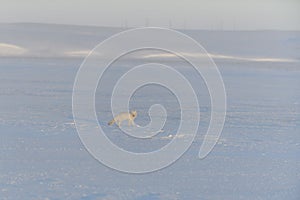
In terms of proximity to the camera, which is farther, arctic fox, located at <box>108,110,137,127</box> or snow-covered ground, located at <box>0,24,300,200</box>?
arctic fox, located at <box>108,110,137,127</box>

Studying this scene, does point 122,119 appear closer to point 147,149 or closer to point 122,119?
point 122,119

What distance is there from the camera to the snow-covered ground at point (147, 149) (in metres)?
2.03

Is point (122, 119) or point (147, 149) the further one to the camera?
point (122, 119)

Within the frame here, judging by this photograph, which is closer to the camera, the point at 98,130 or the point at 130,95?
the point at 98,130

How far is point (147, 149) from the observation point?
2574mm

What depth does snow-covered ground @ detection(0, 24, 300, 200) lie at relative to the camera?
2027 millimetres

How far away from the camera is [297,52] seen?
4109 millimetres

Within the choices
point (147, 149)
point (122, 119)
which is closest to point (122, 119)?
point (122, 119)

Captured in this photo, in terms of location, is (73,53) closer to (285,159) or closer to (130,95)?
(130,95)

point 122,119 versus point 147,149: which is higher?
point 122,119

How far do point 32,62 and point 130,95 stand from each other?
3.84ft

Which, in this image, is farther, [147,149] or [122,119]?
[122,119]

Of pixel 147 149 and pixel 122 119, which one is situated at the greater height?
pixel 122 119

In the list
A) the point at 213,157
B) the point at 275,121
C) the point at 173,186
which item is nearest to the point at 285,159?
the point at 213,157
